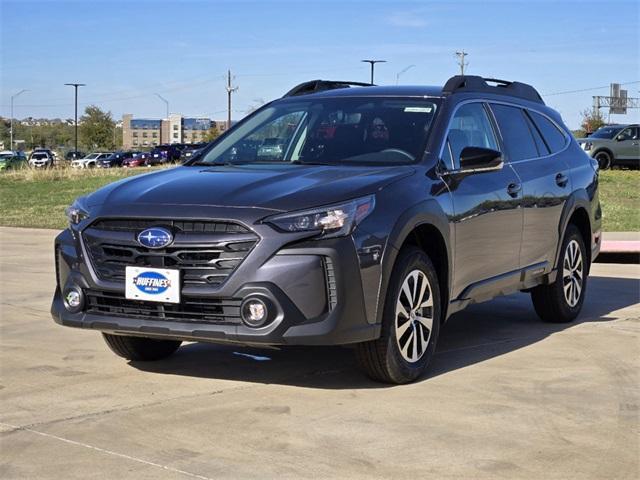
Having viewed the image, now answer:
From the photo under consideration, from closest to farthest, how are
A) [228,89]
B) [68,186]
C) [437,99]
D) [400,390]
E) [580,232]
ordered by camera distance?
1. [400,390]
2. [437,99]
3. [580,232]
4. [68,186]
5. [228,89]

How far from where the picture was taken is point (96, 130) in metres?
130

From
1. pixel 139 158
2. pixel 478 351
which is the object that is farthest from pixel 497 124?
pixel 139 158

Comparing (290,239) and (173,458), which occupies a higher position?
(290,239)

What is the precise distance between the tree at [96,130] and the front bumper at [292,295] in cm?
12786

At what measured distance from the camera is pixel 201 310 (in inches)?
217

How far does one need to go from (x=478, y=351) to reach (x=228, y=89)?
275 feet

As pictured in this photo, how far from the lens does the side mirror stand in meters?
6.54

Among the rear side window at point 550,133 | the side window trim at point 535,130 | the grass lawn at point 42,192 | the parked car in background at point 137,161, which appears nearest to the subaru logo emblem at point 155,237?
the side window trim at point 535,130

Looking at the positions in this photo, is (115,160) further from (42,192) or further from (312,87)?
(312,87)

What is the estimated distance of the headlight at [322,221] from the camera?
536 cm

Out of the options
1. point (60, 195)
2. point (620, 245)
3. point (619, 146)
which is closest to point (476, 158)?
point (620, 245)

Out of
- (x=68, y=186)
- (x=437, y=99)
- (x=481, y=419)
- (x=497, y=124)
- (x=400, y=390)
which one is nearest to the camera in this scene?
(x=481, y=419)

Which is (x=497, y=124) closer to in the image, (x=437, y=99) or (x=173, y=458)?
(x=437, y=99)

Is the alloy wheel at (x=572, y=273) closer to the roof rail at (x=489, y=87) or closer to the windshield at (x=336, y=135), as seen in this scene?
the roof rail at (x=489, y=87)
